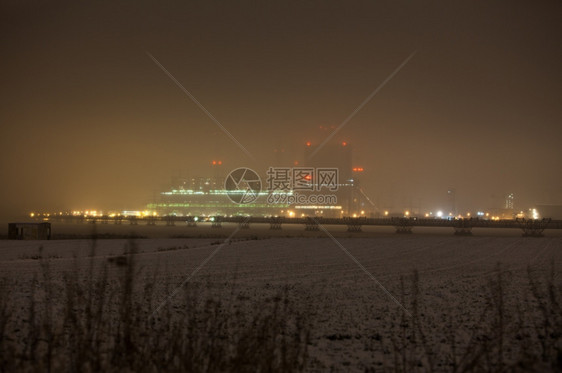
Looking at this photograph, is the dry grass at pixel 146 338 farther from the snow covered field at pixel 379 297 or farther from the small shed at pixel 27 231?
the small shed at pixel 27 231

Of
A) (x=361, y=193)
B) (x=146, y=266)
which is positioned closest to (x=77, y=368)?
(x=146, y=266)

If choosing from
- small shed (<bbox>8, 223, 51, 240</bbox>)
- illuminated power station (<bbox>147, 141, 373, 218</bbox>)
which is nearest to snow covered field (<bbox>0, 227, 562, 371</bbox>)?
small shed (<bbox>8, 223, 51, 240</bbox>)

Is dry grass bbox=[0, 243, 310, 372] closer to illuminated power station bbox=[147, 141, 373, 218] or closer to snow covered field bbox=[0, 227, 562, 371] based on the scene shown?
snow covered field bbox=[0, 227, 562, 371]

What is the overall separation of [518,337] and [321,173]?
17158 centimetres

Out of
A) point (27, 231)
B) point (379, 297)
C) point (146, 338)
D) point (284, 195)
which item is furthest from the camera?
point (284, 195)

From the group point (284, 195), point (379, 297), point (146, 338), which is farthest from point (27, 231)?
point (284, 195)

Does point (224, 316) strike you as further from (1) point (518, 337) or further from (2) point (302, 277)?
(2) point (302, 277)

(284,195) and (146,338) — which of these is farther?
(284,195)

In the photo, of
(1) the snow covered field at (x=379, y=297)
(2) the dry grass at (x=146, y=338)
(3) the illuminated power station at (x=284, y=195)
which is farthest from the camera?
(3) the illuminated power station at (x=284, y=195)

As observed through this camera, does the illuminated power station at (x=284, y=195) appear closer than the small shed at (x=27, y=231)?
No

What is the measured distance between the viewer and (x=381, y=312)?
7531 mm

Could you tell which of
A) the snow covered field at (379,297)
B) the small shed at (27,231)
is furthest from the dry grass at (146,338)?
the small shed at (27,231)

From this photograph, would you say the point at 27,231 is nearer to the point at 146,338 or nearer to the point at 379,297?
the point at 379,297

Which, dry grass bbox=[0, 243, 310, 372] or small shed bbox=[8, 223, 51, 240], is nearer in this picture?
dry grass bbox=[0, 243, 310, 372]
